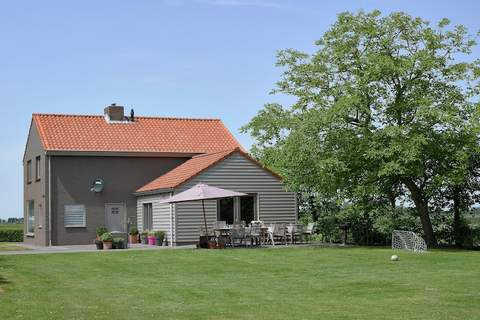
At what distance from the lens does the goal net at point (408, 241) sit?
2528 cm

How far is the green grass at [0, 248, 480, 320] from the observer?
1220 centimetres

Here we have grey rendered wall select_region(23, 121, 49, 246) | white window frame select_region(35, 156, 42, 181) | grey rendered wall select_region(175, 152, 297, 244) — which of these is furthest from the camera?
white window frame select_region(35, 156, 42, 181)

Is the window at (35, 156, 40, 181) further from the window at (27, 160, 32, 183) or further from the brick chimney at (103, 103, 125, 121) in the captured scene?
the brick chimney at (103, 103, 125, 121)

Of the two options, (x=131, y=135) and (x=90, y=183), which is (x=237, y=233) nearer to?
(x=90, y=183)

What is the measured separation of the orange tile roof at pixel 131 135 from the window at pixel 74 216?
8.84ft

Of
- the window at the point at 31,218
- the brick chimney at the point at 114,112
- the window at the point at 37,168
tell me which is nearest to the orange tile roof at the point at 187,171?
the brick chimney at the point at 114,112

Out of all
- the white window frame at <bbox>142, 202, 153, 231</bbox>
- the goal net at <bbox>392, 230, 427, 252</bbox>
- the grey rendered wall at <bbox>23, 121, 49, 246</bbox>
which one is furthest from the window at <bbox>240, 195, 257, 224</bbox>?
the grey rendered wall at <bbox>23, 121, 49, 246</bbox>

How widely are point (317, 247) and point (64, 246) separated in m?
12.3

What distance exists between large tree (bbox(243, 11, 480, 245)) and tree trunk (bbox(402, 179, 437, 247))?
0.04 meters

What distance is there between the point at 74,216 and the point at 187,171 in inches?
247

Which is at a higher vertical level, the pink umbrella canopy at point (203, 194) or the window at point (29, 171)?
the window at point (29, 171)

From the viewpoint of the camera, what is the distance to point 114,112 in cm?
3891

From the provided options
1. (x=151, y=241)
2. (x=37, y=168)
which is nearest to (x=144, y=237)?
(x=151, y=241)

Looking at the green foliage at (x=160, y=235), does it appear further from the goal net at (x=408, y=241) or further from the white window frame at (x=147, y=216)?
the goal net at (x=408, y=241)
